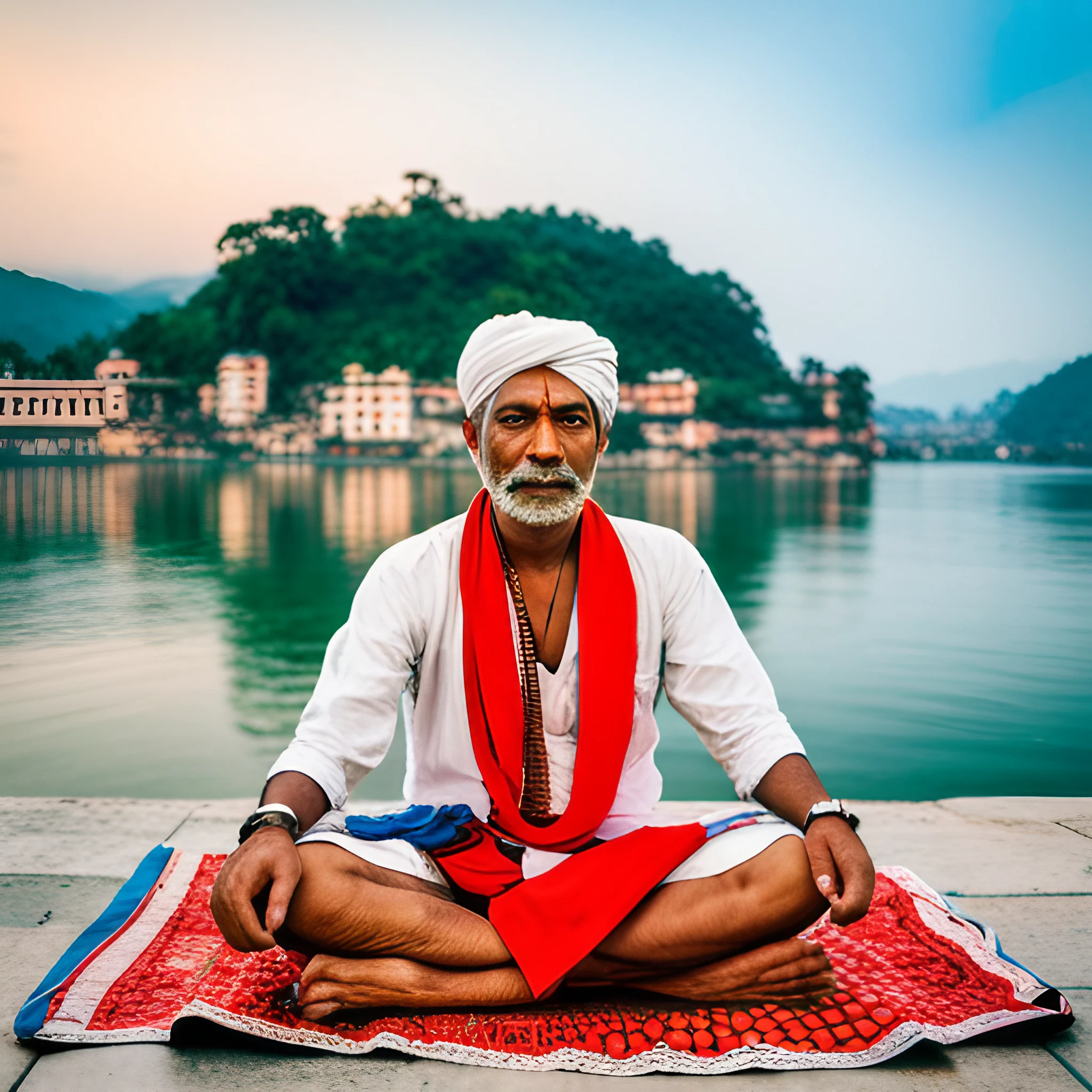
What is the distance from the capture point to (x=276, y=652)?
286 inches

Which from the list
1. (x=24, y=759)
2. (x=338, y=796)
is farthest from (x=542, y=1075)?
(x=24, y=759)

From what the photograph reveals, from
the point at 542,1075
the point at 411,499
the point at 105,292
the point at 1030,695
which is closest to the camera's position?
the point at 542,1075

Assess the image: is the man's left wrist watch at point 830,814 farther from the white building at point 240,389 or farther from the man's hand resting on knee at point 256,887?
the white building at point 240,389

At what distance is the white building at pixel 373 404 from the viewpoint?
85.9ft

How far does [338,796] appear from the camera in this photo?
1.54 m

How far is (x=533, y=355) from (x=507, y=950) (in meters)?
0.92

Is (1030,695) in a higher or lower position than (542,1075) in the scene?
lower

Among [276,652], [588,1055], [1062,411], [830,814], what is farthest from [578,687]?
[1062,411]

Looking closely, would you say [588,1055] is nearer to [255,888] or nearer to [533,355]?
[255,888]

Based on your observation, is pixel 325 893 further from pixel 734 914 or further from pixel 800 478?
pixel 800 478

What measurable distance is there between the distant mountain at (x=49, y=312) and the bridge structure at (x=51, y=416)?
154 mm

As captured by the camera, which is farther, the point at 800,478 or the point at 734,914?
the point at 800,478

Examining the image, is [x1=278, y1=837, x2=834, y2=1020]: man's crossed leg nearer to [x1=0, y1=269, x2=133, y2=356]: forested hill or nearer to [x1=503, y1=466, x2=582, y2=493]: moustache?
[x1=503, y1=466, x2=582, y2=493]: moustache

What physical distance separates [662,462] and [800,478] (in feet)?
19.3
